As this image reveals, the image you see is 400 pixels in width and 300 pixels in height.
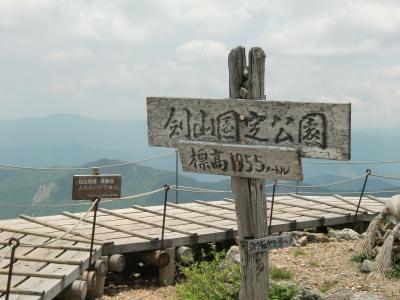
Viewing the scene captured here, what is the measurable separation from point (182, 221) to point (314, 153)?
7.79 metres

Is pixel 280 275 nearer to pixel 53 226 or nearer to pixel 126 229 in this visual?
pixel 126 229

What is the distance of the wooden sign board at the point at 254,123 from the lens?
463 cm

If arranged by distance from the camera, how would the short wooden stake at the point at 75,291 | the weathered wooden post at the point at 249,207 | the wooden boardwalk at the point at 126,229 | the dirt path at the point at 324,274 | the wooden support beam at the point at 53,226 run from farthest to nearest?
the wooden support beam at the point at 53,226 → the short wooden stake at the point at 75,291 → the wooden boardwalk at the point at 126,229 → the dirt path at the point at 324,274 → the weathered wooden post at the point at 249,207

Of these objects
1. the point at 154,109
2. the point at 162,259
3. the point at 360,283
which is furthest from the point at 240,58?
the point at 162,259

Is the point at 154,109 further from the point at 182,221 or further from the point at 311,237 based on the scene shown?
the point at 182,221

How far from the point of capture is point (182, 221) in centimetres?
1226

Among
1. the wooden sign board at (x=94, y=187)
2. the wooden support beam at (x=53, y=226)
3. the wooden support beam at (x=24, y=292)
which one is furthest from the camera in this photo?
the wooden support beam at (x=53, y=226)

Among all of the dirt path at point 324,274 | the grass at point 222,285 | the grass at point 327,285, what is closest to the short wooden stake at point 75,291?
the dirt path at point 324,274

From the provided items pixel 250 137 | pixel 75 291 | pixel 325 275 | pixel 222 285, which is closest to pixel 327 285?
pixel 325 275

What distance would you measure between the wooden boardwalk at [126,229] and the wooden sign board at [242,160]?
3309 millimetres

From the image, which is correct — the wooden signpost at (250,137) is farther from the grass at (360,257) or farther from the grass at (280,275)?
the grass at (360,257)

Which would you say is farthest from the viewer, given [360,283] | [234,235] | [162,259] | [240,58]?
[234,235]

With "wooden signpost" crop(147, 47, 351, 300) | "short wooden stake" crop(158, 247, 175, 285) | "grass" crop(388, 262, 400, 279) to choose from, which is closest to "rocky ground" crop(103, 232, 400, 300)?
"grass" crop(388, 262, 400, 279)

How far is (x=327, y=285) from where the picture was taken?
7629mm
